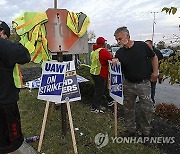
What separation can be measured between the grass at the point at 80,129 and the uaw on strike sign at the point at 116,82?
85 centimetres

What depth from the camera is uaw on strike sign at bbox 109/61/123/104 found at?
4977 mm

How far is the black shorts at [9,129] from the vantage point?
11.5 feet

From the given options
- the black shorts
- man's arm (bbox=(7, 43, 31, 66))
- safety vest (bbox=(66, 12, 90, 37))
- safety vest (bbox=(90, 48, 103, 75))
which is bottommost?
the black shorts

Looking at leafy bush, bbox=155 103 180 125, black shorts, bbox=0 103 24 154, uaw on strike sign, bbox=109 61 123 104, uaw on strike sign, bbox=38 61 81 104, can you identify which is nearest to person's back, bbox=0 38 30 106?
black shorts, bbox=0 103 24 154

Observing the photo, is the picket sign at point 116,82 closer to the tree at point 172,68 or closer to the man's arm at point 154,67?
the man's arm at point 154,67

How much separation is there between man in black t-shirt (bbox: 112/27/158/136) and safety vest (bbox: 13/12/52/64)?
4.20 ft

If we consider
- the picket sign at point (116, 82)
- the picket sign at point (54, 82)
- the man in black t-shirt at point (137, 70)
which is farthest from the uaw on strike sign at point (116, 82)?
the picket sign at point (54, 82)

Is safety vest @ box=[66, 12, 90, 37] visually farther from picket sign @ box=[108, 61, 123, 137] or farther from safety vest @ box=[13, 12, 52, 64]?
picket sign @ box=[108, 61, 123, 137]

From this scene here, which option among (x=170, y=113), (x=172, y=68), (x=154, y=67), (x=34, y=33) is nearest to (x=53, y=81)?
(x=34, y=33)

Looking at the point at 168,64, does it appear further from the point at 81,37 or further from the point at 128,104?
the point at 81,37

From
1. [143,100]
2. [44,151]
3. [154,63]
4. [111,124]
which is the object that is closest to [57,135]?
[44,151]

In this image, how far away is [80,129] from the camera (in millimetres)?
5777

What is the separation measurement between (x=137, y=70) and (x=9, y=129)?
248 cm

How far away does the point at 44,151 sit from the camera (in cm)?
476
